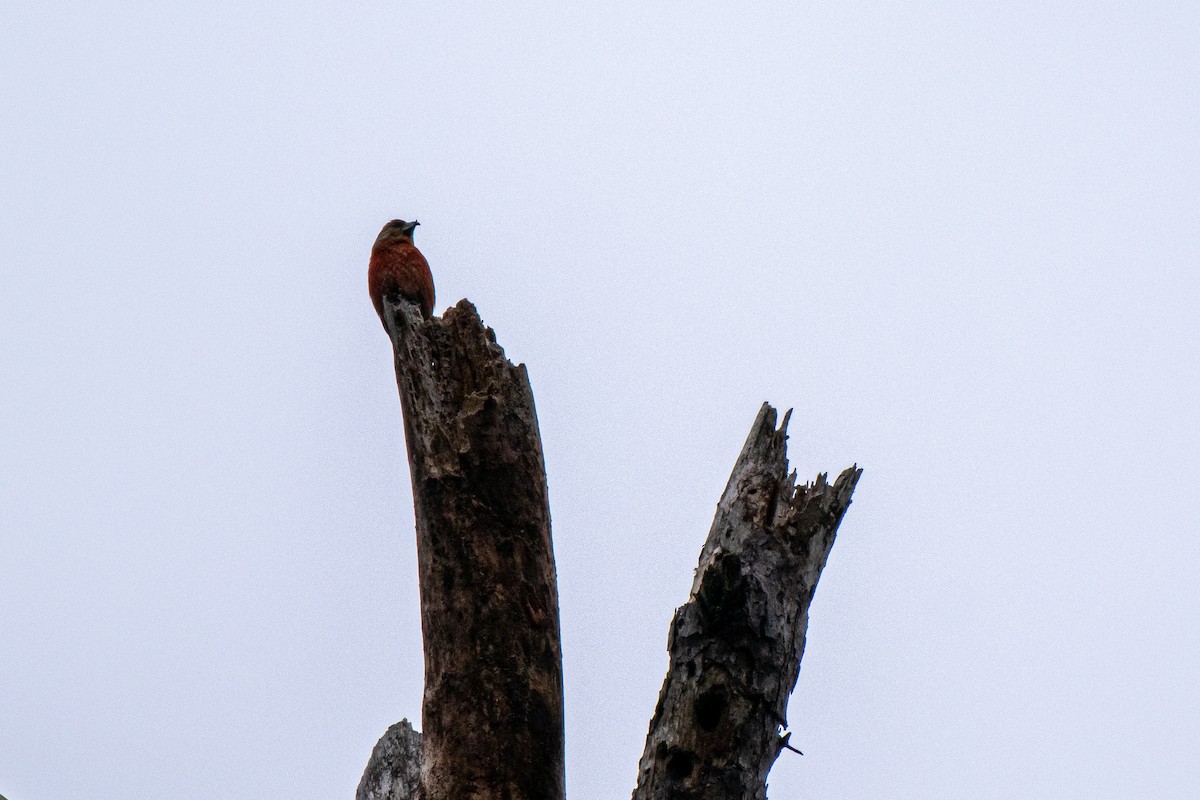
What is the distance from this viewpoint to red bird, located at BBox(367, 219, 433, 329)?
6.69 metres

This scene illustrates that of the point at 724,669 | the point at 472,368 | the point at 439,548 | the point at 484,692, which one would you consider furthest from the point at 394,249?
the point at 724,669

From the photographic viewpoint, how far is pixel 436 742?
4766mm

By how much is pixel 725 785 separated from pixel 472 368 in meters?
2.15

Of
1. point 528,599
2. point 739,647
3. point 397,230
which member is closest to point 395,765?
point 528,599

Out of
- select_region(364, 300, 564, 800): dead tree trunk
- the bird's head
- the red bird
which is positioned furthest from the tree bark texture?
the bird's head

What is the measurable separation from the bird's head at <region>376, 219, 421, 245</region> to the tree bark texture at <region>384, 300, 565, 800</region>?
2178 millimetres

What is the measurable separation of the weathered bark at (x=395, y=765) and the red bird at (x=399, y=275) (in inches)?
95.9

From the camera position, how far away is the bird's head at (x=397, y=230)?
7.34 m

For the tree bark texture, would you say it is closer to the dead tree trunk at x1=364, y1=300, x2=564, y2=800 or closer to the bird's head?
the dead tree trunk at x1=364, y1=300, x2=564, y2=800

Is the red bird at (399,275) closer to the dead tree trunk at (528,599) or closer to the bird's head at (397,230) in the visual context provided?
the bird's head at (397,230)

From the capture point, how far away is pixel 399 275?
670 centimetres

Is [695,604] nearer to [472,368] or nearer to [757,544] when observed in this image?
[757,544]

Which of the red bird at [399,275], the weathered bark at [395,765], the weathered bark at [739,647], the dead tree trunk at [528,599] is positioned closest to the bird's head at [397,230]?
the red bird at [399,275]

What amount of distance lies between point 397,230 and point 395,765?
3.72 meters
